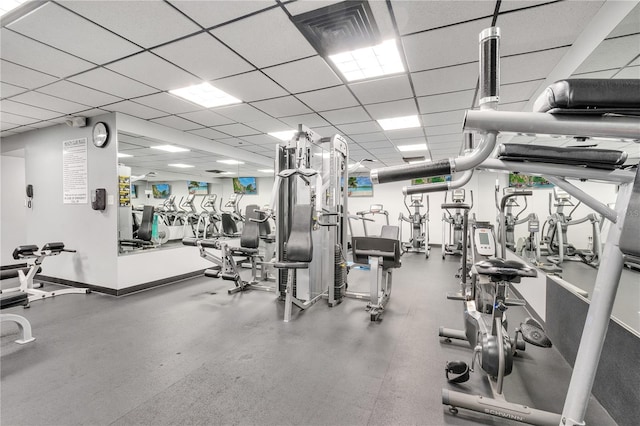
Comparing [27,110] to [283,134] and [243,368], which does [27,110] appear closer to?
[283,134]

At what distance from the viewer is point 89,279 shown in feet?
14.3

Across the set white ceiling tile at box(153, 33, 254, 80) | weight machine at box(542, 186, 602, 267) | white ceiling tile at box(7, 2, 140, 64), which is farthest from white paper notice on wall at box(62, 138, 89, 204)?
weight machine at box(542, 186, 602, 267)

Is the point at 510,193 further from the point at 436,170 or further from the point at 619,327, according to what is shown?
the point at 436,170

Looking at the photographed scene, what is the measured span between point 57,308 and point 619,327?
17.5 ft

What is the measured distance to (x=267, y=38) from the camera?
2.24 meters

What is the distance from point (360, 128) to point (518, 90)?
7.35 feet

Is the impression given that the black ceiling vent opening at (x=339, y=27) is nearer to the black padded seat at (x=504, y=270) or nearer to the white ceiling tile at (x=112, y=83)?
the black padded seat at (x=504, y=270)

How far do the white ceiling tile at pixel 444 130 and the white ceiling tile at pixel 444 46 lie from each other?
7.39 feet

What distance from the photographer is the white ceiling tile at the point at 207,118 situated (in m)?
4.10

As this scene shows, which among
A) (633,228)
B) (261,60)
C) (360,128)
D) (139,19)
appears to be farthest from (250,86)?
(633,228)

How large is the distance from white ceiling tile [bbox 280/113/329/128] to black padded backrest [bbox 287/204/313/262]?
1.48 m

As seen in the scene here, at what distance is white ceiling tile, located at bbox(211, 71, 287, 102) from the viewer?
296 cm

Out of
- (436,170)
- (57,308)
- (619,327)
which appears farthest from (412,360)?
(57,308)

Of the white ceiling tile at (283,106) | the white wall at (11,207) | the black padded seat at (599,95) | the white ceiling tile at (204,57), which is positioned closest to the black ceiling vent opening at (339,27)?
the white ceiling tile at (204,57)
